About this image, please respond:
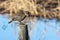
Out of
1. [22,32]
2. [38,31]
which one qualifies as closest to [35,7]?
[38,31]

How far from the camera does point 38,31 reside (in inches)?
138

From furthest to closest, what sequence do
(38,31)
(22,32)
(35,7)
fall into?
(35,7)
(38,31)
(22,32)

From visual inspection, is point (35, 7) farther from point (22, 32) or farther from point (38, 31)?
point (22, 32)

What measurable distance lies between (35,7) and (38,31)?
3.11 feet

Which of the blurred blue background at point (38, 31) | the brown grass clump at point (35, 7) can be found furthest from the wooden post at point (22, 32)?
the brown grass clump at point (35, 7)

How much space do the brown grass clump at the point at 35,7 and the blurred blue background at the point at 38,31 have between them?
34 centimetres

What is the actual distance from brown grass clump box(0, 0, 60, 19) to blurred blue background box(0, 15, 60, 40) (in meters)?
0.34

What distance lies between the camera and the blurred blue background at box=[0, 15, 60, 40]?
3.28 meters

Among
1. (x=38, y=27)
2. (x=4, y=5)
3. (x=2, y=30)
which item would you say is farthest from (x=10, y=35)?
(x=4, y=5)

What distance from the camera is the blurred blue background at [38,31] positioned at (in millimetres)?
3279

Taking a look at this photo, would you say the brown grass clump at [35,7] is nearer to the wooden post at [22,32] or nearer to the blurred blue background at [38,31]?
the blurred blue background at [38,31]

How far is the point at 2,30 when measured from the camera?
139 inches

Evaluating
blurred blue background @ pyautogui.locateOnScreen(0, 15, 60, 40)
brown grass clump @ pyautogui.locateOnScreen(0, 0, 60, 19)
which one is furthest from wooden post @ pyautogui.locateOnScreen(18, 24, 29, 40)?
brown grass clump @ pyautogui.locateOnScreen(0, 0, 60, 19)

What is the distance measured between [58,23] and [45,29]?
→ 45cm
